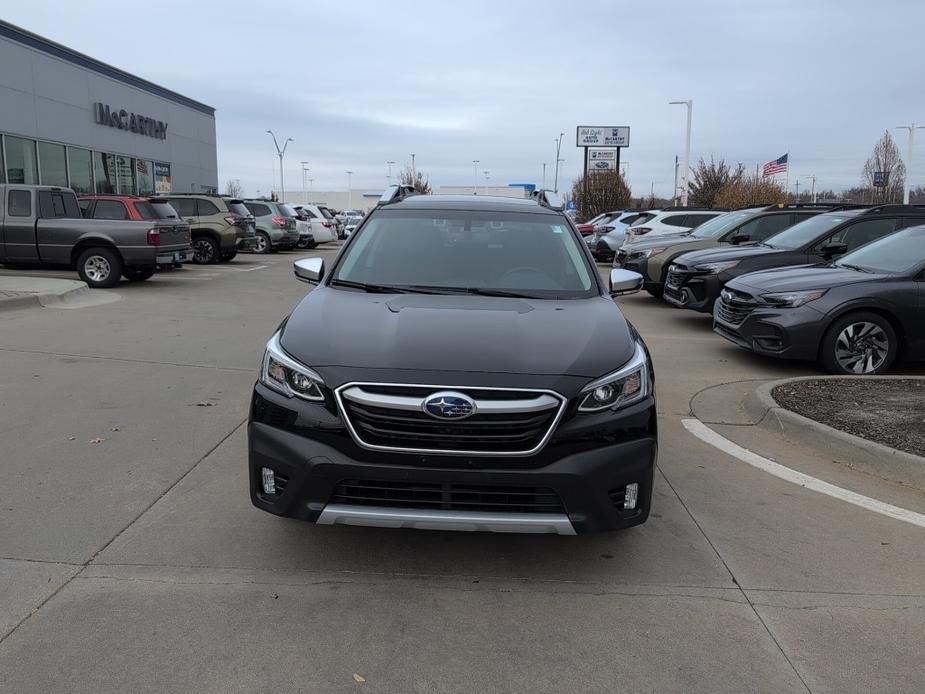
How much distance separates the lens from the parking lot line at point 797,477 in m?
4.39

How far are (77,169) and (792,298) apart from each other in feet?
89.3

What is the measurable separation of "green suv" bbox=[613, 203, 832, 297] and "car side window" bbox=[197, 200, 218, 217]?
12.0 metres

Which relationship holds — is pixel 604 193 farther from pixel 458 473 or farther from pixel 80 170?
pixel 458 473

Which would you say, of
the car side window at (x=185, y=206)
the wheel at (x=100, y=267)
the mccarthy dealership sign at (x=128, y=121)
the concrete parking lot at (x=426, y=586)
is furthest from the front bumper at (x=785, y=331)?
the mccarthy dealership sign at (x=128, y=121)

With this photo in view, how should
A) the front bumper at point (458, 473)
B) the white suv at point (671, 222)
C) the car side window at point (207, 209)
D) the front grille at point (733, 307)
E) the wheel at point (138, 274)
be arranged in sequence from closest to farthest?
the front bumper at point (458, 473), the front grille at point (733, 307), the wheel at point (138, 274), the white suv at point (671, 222), the car side window at point (207, 209)

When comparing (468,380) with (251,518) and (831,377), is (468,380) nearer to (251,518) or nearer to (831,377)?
(251,518)

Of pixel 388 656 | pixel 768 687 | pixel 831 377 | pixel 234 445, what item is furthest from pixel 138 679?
pixel 831 377

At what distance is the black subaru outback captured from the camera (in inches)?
127

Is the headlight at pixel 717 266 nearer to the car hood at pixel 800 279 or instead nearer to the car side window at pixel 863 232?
the car side window at pixel 863 232

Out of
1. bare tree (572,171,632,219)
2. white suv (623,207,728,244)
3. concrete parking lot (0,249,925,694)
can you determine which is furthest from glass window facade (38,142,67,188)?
bare tree (572,171,632,219)

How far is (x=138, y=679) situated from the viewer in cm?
274

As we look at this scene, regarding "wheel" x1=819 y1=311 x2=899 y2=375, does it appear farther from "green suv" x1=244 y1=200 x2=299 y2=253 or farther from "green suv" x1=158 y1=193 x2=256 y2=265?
"green suv" x1=244 y1=200 x2=299 y2=253

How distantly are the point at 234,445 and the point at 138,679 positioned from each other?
2654 mm

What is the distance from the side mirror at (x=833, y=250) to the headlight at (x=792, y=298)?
238 centimetres
